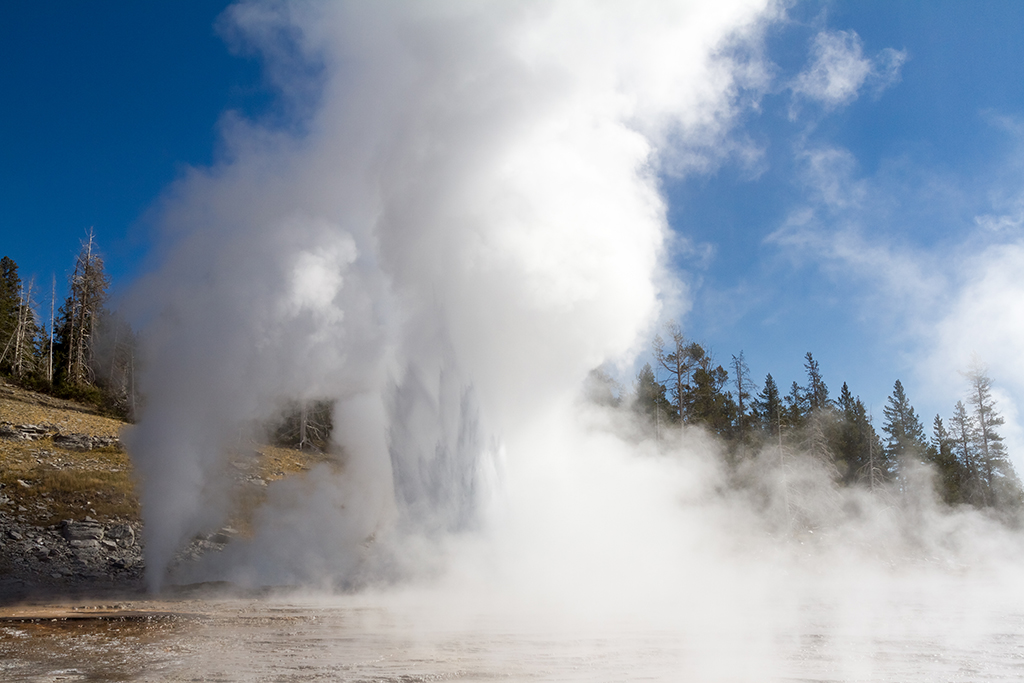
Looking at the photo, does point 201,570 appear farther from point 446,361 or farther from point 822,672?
point 822,672

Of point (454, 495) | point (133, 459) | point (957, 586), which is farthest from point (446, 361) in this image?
point (957, 586)

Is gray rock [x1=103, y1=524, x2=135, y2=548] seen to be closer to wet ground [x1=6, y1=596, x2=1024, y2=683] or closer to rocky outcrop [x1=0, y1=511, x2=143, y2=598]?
rocky outcrop [x1=0, y1=511, x2=143, y2=598]

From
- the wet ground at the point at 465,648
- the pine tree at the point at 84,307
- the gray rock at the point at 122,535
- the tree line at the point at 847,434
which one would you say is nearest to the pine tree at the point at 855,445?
the tree line at the point at 847,434

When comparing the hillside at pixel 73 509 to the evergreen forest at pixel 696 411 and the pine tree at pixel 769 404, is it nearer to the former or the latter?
the evergreen forest at pixel 696 411

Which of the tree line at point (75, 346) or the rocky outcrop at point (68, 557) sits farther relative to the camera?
the tree line at point (75, 346)

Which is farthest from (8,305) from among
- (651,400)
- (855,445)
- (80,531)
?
(855,445)

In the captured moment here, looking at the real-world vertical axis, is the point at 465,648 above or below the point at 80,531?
below

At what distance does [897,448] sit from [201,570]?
168 ft

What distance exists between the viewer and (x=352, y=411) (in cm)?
2495

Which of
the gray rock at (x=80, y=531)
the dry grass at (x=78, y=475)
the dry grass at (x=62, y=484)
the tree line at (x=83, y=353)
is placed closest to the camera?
the gray rock at (x=80, y=531)

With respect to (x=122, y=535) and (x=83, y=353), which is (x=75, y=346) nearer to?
(x=83, y=353)

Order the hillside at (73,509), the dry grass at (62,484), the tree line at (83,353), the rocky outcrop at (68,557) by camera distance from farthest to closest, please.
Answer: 1. the tree line at (83,353)
2. the dry grass at (62,484)
3. the hillside at (73,509)
4. the rocky outcrop at (68,557)

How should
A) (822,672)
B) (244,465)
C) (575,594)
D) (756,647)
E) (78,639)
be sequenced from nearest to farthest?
1. (822,672)
2. (756,647)
3. (78,639)
4. (575,594)
5. (244,465)

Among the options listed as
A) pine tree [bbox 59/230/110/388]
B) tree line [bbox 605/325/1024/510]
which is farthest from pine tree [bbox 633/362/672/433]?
pine tree [bbox 59/230/110/388]
